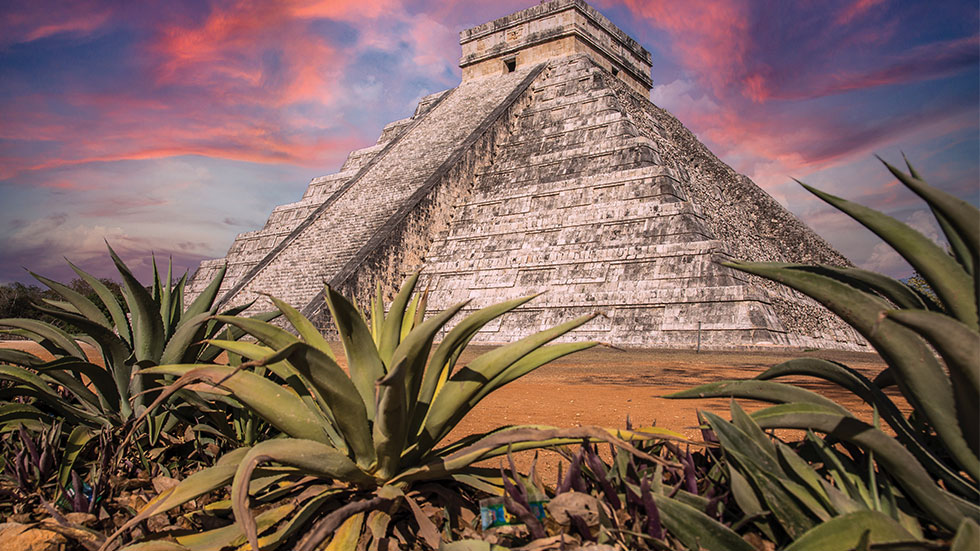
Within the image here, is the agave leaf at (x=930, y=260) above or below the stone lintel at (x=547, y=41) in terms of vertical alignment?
below

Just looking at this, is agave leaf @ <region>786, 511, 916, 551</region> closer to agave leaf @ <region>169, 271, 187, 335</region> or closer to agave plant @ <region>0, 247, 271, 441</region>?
agave plant @ <region>0, 247, 271, 441</region>

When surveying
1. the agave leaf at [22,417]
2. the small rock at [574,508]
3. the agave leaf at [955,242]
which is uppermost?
the agave leaf at [955,242]

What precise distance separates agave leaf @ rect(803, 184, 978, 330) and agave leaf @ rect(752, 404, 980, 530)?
0.30 meters

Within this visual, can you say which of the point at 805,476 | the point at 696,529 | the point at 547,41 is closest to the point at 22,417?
the point at 696,529

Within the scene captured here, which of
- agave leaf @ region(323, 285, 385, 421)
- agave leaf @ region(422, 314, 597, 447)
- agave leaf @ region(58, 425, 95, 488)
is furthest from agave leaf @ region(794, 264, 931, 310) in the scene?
agave leaf @ region(58, 425, 95, 488)

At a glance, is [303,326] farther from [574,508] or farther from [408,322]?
[574,508]

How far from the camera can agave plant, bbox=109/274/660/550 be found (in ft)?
5.51

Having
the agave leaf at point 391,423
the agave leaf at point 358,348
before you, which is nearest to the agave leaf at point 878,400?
the agave leaf at point 391,423

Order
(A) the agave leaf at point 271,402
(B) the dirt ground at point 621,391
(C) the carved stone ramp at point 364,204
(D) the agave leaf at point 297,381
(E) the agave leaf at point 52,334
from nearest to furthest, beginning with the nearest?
(A) the agave leaf at point 271,402
(D) the agave leaf at point 297,381
(E) the agave leaf at point 52,334
(B) the dirt ground at point 621,391
(C) the carved stone ramp at point 364,204

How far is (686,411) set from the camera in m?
4.38

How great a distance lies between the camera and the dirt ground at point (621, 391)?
4.02m

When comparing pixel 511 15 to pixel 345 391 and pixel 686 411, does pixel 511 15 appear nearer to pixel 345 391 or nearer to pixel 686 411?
pixel 686 411

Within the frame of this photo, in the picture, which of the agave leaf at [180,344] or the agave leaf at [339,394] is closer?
the agave leaf at [339,394]

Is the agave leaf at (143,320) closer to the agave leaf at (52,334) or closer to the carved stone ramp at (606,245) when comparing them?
the agave leaf at (52,334)
